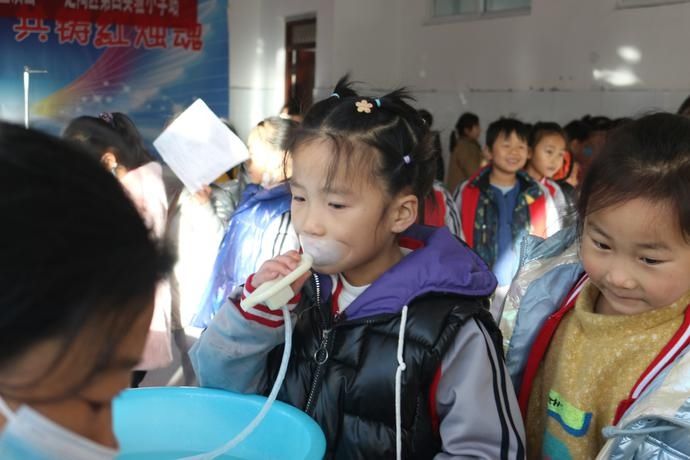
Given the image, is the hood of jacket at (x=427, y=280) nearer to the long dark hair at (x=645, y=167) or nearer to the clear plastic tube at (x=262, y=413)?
the clear plastic tube at (x=262, y=413)

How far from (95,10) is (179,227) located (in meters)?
4.87

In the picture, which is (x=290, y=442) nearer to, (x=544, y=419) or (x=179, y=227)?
(x=544, y=419)

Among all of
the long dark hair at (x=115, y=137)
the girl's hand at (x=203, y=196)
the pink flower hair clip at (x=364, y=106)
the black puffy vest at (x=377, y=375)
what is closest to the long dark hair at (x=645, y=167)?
the black puffy vest at (x=377, y=375)

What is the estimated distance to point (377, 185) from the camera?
4.42ft

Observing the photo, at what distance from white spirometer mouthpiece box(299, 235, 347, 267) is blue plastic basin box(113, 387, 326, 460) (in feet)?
→ 0.81

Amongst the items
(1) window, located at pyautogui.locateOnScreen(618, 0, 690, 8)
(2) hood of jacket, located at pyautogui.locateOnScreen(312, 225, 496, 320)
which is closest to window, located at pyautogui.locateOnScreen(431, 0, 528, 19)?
(1) window, located at pyautogui.locateOnScreen(618, 0, 690, 8)

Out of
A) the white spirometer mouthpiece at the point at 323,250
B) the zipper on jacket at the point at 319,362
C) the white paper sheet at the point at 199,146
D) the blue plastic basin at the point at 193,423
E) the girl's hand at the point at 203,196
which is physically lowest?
the blue plastic basin at the point at 193,423

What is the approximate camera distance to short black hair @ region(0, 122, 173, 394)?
56cm

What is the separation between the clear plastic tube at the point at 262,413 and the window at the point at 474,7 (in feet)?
22.5

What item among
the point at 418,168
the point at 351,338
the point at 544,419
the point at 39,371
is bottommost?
the point at 544,419

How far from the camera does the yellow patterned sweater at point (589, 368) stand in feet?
4.15

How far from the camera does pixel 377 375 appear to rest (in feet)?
4.07

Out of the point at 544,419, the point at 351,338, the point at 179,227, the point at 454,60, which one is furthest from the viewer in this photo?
the point at 454,60

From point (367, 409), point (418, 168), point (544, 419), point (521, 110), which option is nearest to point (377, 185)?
point (418, 168)
